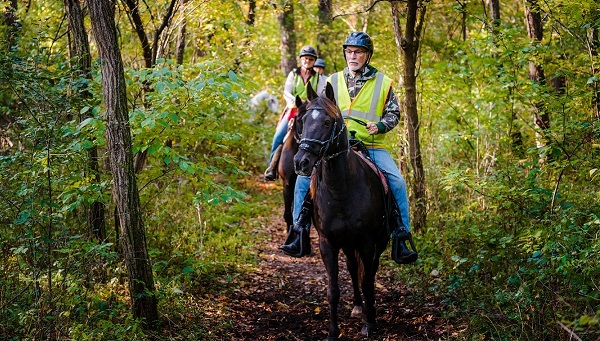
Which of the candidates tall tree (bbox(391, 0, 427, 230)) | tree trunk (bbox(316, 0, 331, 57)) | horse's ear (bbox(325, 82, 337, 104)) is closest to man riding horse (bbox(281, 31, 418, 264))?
horse's ear (bbox(325, 82, 337, 104))

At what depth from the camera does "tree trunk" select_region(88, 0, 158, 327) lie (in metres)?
5.52

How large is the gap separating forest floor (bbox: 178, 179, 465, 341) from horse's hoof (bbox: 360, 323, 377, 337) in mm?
69

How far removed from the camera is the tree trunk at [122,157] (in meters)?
5.52

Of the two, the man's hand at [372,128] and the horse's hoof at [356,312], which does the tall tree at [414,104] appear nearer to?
the horse's hoof at [356,312]

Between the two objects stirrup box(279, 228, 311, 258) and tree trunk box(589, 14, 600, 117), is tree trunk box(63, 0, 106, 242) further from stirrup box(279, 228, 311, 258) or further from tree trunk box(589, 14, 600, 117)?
tree trunk box(589, 14, 600, 117)

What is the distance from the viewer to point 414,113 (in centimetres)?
946

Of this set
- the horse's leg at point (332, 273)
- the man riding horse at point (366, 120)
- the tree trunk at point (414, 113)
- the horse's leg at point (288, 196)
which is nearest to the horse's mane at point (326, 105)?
the man riding horse at point (366, 120)

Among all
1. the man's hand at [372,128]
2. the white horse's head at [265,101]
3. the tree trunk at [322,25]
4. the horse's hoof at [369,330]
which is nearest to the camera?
the man's hand at [372,128]

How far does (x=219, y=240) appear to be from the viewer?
32.7 feet

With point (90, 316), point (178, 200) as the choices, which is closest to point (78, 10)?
point (90, 316)

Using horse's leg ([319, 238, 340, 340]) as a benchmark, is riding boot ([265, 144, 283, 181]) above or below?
above

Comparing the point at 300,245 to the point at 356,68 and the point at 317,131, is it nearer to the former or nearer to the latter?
the point at 317,131

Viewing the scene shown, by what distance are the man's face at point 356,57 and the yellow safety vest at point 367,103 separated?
0.62 ft

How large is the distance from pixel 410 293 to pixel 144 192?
145 inches
